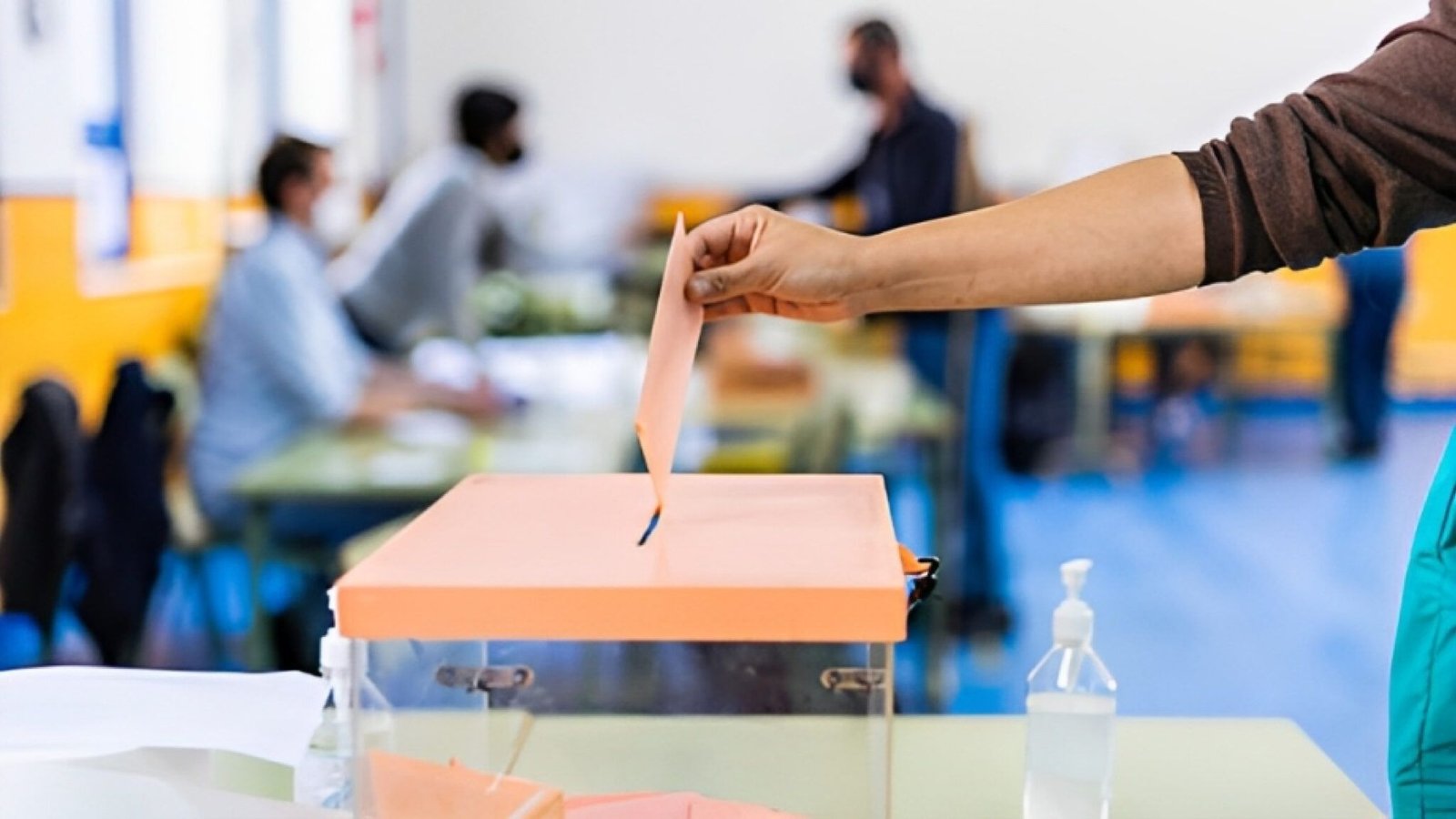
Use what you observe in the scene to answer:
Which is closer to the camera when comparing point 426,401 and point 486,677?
point 486,677

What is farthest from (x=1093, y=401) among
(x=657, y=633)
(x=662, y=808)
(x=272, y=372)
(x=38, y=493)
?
(x=657, y=633)

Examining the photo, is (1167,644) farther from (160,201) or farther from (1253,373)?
(160,201)

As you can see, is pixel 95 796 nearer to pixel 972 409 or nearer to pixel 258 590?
pixel 258 590

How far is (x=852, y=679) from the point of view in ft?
2.60

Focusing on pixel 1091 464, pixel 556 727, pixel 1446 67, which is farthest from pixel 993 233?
pixel 1091 464

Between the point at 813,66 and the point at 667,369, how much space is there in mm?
4162

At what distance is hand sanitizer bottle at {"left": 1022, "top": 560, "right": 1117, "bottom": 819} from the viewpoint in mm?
1014

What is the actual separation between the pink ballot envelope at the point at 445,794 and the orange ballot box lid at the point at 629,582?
0.29 feet

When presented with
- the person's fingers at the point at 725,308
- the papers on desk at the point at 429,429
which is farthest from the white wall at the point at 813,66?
the person's fingers at the point at 725,308

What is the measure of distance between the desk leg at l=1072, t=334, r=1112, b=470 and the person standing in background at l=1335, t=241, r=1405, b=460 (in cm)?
85

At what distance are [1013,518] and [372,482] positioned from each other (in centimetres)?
336

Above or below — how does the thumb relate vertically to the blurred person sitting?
above

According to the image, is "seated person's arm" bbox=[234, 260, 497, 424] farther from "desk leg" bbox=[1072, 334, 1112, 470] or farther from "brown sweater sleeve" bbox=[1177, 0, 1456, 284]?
"desk leg" bbox=[1072, 334, 1112, 470]

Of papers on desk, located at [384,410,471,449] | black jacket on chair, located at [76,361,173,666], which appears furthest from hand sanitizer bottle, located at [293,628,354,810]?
black jacket on chair, located at [76,361,173,666]
